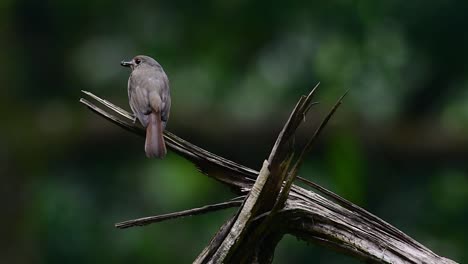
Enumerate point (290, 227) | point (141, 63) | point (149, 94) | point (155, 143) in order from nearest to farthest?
point (290, 227), point (155, 143), point (149, 94), point (141, 63)

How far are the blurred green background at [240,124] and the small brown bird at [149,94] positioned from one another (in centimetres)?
260

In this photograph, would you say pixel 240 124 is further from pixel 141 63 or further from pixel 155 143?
pixel 155 143

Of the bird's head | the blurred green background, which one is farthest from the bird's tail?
the blurred green background

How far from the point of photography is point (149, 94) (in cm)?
557

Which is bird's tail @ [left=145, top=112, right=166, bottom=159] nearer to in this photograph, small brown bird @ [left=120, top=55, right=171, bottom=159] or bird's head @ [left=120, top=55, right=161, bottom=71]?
small brown bird @ [left=120, top=55, right=171, bottom=159]

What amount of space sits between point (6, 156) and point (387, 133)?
2.91 m

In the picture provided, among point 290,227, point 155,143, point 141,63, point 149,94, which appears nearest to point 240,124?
point 141,63

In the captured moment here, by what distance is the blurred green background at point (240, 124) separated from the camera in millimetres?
9039

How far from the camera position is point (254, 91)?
959 cm

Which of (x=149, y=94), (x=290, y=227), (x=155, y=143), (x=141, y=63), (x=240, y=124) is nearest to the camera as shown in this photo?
(x=290, y=227)

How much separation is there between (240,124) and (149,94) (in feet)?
13.9

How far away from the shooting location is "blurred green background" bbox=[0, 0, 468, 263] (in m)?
9.04

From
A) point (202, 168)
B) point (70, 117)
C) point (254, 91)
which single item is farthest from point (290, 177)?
point (70, 117)

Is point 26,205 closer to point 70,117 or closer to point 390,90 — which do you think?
point 70,117
